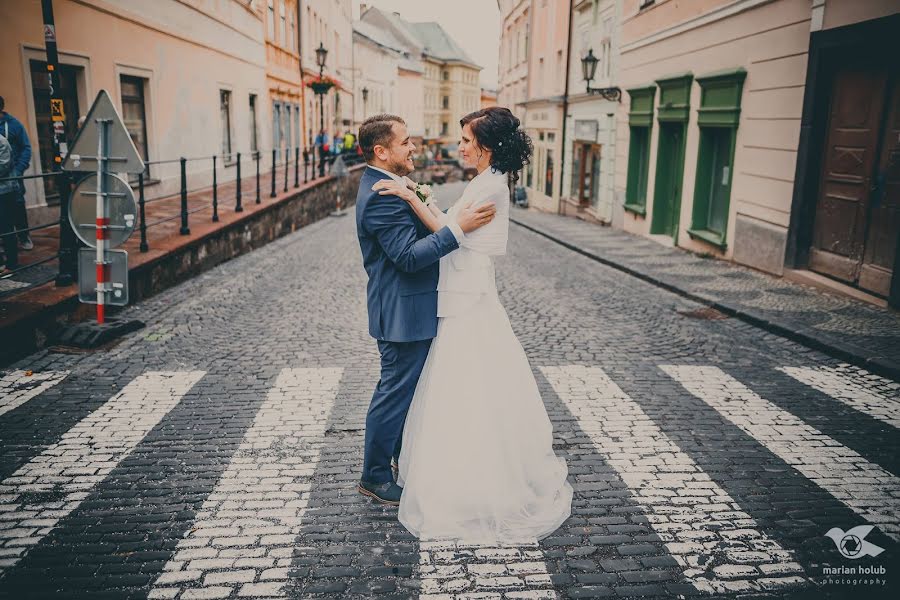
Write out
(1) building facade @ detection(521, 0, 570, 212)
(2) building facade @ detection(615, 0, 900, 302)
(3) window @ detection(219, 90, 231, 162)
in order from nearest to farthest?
(2) building facade @ detection(615, 0, 900, 302) < (3) window @ detection(219, 90, 231, 162) < (1) building facade @ detection(521, 0, 570, 212)

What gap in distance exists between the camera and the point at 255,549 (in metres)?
3.43

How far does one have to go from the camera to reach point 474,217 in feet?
11.9

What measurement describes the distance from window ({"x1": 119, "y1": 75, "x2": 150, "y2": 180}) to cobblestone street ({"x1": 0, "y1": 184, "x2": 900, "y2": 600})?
829 centimetres

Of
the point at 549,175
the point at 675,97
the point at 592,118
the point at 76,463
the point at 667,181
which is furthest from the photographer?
the point at 549,175

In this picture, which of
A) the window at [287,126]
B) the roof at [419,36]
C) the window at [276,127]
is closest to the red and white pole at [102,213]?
the window at [276,127]

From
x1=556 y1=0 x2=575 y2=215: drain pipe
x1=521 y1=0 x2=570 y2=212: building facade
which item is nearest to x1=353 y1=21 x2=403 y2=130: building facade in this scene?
x1=521 y1=0 x2=570 y2=212: building facade

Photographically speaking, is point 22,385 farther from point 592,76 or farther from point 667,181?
point 592,76

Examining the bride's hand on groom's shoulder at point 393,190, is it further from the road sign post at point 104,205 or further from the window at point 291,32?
the window at point 291,32

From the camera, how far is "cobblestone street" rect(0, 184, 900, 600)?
3.22 metres

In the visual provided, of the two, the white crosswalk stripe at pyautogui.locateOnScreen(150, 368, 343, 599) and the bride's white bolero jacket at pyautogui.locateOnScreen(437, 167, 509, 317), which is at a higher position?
the bride's white bolero jacket at pyautogui.locateOnScreen(437, 167, 509, 317)

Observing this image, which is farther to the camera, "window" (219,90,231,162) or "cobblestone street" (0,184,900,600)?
"window" (219,90,231,162)

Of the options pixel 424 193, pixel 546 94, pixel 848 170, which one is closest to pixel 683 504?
pixel 424 193

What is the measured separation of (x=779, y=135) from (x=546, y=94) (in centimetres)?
1969

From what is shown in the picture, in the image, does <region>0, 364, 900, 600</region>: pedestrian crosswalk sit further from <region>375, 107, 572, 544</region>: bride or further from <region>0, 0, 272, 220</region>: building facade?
<region>0, 0, 272, 220</region>: building facade
